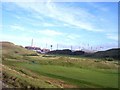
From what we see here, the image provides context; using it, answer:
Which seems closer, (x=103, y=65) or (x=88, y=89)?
(x=88, y=89)

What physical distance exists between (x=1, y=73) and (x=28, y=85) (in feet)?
38.1

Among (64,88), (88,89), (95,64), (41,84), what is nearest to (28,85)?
(41,84)

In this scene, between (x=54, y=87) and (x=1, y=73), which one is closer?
(x=54, y=87)

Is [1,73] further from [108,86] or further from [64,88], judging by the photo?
[108,86]

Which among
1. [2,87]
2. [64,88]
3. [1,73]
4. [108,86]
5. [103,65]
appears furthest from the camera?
[103,65]

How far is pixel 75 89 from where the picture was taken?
126 ft

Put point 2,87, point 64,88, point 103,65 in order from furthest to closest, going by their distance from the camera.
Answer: point 103,65
point 64,88
point 2,87

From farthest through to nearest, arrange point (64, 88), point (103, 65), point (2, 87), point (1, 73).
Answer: point (103, 65) < point (1, 73) < point (64, 88) < point (2, 87)

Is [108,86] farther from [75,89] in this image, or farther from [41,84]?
[41,84]

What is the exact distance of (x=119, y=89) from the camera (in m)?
40.8

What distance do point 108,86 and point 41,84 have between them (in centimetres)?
1187

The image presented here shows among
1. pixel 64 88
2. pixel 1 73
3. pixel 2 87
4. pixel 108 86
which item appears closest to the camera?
pixel 2 87

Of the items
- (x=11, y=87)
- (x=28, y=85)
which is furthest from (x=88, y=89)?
(x=11, y=87)

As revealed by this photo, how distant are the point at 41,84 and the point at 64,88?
3.58 m
